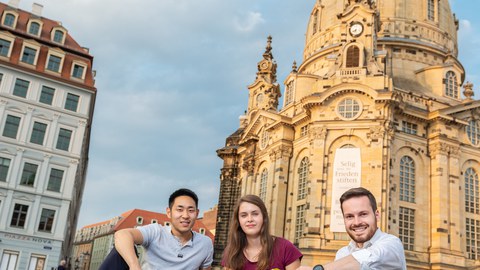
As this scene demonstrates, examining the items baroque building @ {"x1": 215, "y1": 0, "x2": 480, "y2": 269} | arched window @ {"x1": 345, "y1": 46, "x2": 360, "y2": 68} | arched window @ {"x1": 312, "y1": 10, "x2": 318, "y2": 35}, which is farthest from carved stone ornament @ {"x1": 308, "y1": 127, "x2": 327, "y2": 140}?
arched window @ {"x1": 312, "y1": 10, "x2": 318, "y2": 35}

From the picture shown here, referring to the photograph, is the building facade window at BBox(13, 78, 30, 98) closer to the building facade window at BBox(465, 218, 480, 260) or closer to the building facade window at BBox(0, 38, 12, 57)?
the building facade window at BBox(0, 38, 12, 57)

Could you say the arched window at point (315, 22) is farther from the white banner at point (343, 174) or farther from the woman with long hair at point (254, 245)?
the woman with long hair at point (254, 245)

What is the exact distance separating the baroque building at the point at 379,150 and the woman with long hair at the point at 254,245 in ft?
97.1

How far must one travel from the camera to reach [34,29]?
39.5 m


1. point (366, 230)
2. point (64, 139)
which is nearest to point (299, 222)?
point (64, 139)

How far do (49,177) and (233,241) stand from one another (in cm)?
3343

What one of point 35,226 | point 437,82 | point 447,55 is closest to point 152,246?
point 35,226

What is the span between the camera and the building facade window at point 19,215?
112 ft

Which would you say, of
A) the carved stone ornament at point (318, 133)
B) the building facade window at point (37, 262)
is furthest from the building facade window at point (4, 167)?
the carved stone ornament at point (318, 133)

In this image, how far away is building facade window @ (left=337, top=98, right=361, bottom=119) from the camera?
37.7 meters

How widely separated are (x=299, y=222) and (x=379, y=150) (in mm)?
8446

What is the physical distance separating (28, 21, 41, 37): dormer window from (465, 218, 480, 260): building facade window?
36347 millimetres

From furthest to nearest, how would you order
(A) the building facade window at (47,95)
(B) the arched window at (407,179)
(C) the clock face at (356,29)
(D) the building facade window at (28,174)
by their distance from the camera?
(C) the clock face at (356,29) → (A) the building facade window at (47,95) → (B) the arched window at (407,179) → (D) the building facade window at (28,174)

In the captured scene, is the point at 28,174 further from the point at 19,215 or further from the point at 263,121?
the point at 263,121
